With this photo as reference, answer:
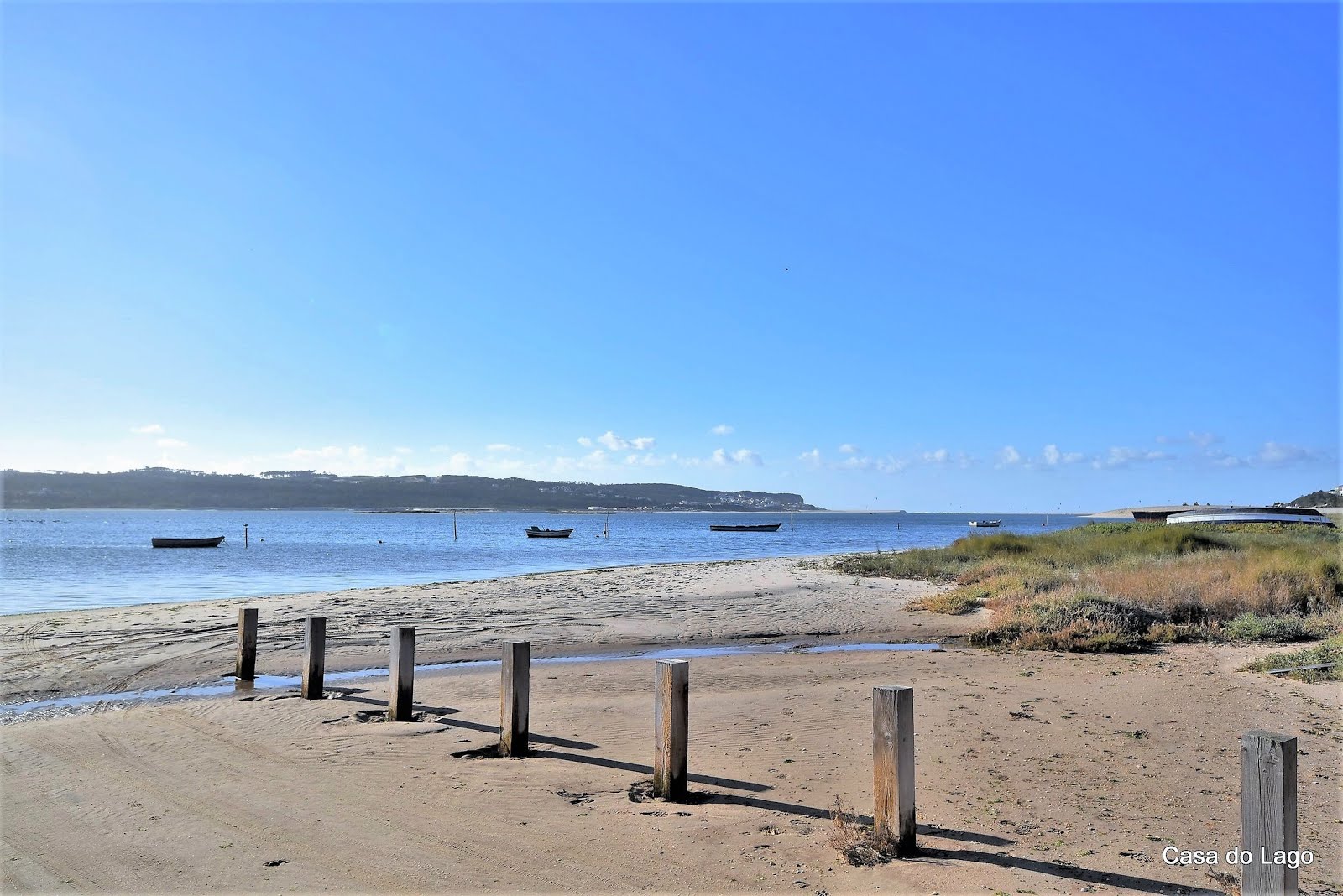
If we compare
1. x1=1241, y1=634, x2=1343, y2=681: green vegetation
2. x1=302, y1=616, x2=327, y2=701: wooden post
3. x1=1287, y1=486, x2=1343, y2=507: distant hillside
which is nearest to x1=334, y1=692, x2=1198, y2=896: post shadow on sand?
x1=302, y1=616, x2=327, y2=701: wooden post

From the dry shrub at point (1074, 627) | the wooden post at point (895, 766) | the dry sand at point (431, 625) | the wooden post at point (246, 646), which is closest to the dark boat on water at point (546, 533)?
the dry sand at point (431, 625)

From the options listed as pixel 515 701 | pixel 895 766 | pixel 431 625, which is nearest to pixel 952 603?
pixel 431 625

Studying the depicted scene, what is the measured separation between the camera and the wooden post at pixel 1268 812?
14.3ft

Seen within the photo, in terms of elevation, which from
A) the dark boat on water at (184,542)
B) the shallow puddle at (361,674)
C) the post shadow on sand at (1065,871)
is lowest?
the dark boat on water at (184,542)

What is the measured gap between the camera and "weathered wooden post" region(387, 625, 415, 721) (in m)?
10.4

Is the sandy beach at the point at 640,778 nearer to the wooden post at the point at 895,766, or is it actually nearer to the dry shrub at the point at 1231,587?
the wooden post at the point at 895,766

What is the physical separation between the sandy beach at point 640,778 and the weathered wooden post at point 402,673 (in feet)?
1.27

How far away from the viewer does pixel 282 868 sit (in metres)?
6.11

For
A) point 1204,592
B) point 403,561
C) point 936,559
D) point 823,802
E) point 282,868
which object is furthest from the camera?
point 403,561

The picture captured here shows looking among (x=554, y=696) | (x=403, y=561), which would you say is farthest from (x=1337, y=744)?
(x=403, y=561)

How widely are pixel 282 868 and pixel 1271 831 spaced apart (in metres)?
6.00

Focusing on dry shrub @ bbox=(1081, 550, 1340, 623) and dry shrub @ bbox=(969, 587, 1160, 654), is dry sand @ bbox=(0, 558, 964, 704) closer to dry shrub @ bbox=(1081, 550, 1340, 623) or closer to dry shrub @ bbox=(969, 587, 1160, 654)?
dry shrub @ bbox=(969, 587, 1160, 654)

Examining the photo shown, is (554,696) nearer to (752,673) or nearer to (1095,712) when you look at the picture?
(752,673)

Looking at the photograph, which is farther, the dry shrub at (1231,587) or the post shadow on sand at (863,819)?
the dry shrub at (1231,587)
